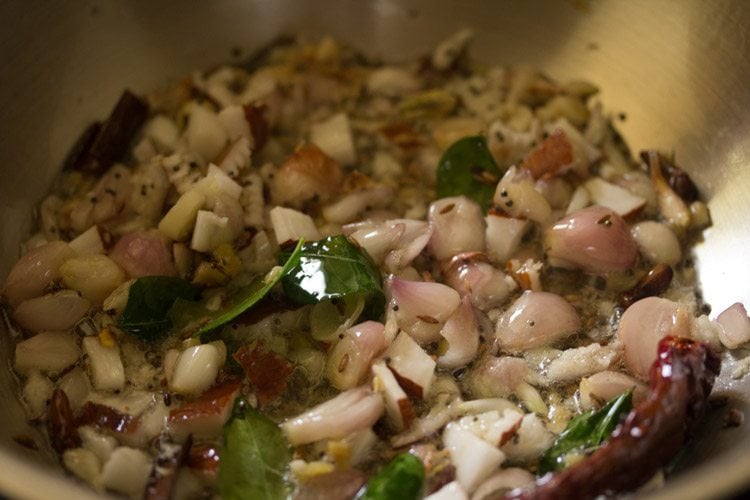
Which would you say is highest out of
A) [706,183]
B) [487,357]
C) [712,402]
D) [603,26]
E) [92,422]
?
[603,26]

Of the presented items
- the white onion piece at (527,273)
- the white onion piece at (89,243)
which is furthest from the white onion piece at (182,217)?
the white onion piece at (527,273)

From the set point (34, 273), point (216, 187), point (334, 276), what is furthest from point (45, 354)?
point (334, 276)

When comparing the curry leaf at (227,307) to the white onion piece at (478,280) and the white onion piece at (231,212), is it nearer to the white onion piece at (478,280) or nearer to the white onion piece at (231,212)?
the white onion piece at (231,212)

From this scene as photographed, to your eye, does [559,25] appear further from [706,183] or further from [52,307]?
[52,307]

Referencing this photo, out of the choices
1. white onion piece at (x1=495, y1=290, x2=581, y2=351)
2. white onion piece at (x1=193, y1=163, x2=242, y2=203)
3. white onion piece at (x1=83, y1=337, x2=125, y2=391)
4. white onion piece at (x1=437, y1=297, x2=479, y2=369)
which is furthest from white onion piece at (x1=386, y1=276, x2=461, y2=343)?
white onion piece at (x1=83, y1=337, x2=125, y2=391)

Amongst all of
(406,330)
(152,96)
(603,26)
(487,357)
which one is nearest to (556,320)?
(487,357)

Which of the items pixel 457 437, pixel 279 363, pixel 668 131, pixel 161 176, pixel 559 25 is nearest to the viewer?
pixel 457 437
